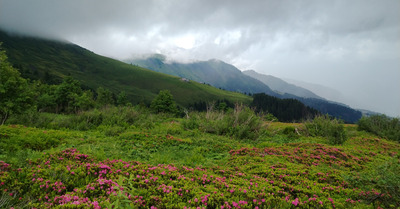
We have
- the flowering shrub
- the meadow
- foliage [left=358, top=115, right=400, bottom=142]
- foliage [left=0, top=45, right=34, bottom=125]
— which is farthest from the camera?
foliage [left=358, top=115, right=400, bottom=142]

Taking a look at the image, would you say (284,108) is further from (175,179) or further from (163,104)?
(175,179)

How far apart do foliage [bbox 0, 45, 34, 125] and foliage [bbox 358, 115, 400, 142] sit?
37.1 m

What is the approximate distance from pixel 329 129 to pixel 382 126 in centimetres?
1565

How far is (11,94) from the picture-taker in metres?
13.3

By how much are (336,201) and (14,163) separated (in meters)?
8.67

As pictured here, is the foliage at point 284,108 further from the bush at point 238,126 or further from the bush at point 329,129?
the bush at point 238,126

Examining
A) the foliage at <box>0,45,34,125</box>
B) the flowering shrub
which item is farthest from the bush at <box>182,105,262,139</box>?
the foliage at <box>0,45,34,125</box>

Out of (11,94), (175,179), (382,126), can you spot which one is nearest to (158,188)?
(175,179)

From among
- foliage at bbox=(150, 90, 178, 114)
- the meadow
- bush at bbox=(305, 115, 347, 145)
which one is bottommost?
foliage at bbox=(150, 90, 178, 114)

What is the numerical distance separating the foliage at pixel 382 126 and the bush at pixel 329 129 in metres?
8.67

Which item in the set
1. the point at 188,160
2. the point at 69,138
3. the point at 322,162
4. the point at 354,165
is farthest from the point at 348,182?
the point at 69,138

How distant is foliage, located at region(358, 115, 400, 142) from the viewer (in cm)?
2003

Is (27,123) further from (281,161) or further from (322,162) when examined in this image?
(322,162)

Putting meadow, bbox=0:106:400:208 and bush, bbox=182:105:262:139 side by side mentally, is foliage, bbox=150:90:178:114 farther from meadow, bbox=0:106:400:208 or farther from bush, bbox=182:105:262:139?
meadow, bbox=0:106:400:208
